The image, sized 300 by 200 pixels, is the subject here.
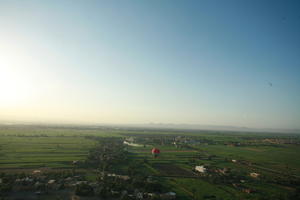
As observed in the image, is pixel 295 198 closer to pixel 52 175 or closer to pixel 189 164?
pixel 189 164

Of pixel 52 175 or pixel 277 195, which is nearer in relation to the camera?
pixel 277 195

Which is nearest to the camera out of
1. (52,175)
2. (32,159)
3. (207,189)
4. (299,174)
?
(207,189)

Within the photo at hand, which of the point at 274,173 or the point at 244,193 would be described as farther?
the point at 274,173

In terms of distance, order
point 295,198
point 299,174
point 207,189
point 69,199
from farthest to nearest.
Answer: point 299,174 < point 207,189 < point 295,198 < point 69,199

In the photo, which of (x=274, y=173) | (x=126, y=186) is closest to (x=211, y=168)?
(x=274, y=173)

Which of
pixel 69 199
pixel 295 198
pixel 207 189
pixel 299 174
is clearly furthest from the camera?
pixel 299 174

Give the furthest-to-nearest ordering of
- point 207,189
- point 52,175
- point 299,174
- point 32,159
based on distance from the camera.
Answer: point 32,159 < point 299,174 < point 52,175 < point 207,189

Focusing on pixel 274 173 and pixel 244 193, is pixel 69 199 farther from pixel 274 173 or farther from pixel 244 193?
pixel 274 173

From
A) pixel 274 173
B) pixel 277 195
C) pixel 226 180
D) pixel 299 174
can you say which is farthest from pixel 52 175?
pixel 299 174

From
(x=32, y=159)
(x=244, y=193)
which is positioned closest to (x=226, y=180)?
(x=244, y=193)
